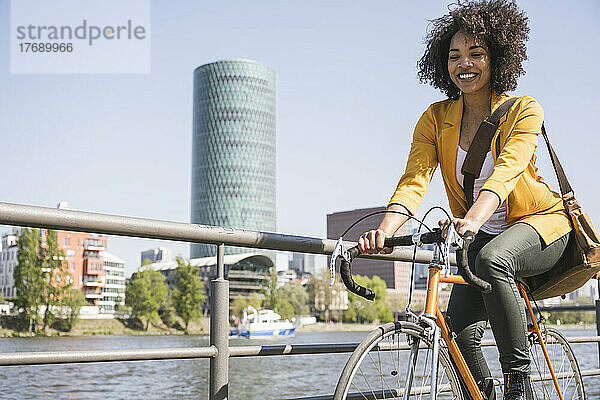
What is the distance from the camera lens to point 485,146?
205 cm

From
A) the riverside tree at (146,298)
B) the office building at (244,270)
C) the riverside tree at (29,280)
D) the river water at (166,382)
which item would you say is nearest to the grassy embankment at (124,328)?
the riverside tree at (146,298)

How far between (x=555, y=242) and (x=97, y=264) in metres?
59.2

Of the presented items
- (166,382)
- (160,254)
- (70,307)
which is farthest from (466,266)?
(160,254)

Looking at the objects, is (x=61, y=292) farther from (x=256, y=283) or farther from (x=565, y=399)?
(x=565, y=399)

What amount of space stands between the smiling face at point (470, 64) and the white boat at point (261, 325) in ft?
144

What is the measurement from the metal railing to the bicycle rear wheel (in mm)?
181

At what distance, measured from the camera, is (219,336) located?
1895 mm

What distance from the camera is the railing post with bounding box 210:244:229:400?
1887 mm

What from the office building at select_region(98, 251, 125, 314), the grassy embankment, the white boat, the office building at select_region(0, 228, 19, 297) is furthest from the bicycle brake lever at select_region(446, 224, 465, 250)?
the office building at select_region(98, 251, 125, 314)

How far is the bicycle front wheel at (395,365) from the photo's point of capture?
5.13ft

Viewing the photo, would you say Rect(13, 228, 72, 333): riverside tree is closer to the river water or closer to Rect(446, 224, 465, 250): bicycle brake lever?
the river water

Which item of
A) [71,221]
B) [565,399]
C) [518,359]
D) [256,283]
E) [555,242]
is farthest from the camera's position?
[256,283]

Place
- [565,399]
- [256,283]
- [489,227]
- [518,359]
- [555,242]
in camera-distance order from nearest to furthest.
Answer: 1. [518,359]
2. [555,242]
3. [489,227]
4. [565,399]
5. [256,283]

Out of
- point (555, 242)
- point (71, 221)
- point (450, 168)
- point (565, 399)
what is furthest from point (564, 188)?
point (71, 221)
